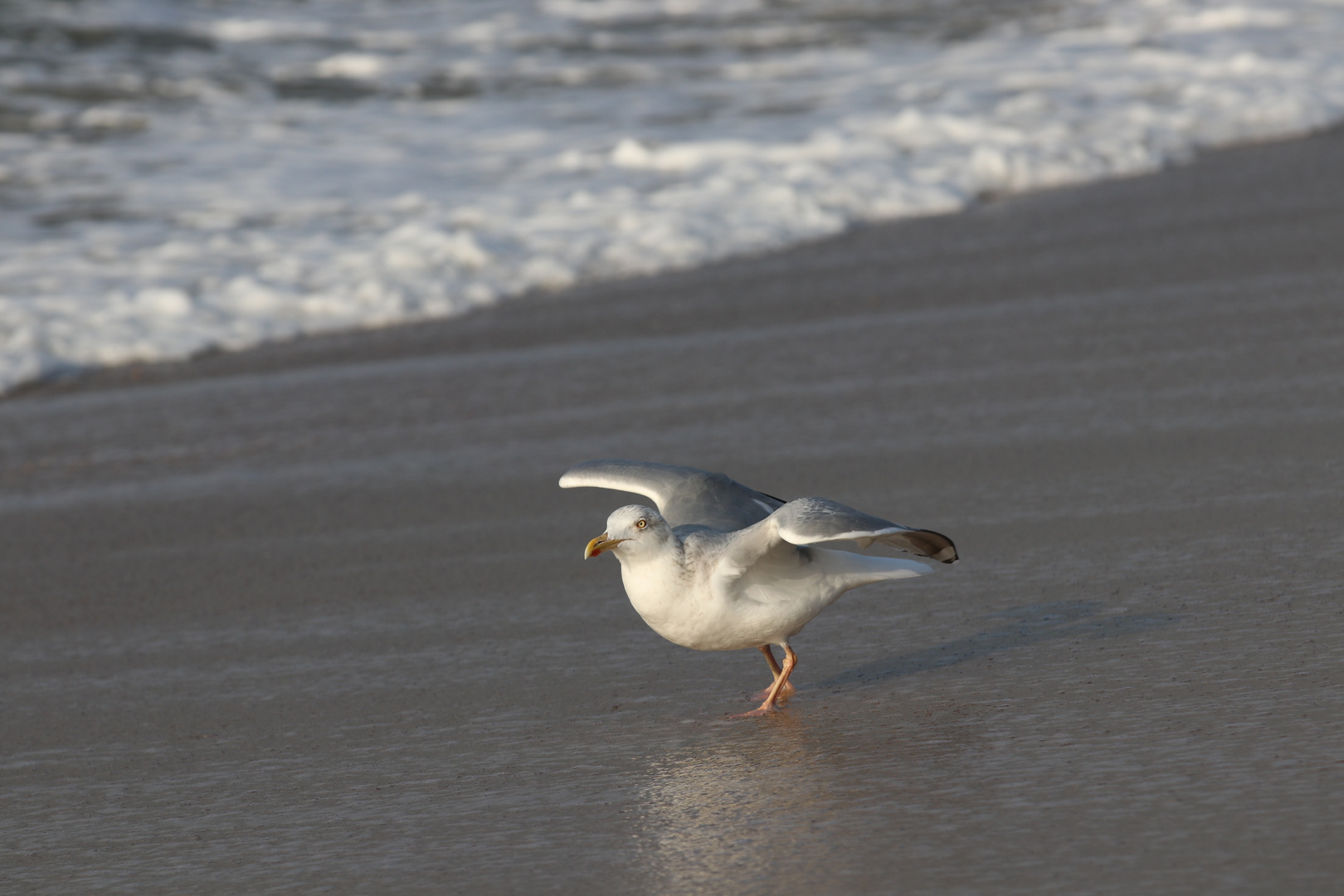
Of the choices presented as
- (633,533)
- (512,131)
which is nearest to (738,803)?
(633,533)

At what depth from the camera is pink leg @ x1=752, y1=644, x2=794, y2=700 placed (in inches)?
148

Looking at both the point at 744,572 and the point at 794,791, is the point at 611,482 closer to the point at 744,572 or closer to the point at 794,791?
the point at 744,572

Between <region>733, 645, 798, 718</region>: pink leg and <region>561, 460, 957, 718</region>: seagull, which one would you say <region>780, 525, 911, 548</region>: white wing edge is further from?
<region>733, 645, 798, 718</region>: pink leg

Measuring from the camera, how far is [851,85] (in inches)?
547

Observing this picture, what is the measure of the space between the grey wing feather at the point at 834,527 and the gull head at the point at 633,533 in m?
0.30

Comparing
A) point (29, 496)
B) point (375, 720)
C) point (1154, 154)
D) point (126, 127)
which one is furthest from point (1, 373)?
point (1154, 154)

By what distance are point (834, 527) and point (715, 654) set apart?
953 millimetres

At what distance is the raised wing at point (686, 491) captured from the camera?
3.97 m

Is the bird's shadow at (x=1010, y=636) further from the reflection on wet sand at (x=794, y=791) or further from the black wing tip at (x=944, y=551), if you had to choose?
the black wing tip at (x=944, y=551)

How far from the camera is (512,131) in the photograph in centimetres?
1316

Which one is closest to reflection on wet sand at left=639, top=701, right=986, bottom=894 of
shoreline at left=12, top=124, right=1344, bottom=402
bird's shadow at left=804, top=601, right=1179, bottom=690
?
bird's shadow at left=804, top=601, right=1179, bottom=690

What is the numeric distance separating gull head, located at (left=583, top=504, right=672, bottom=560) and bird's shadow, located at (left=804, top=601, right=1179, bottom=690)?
23.1 inches

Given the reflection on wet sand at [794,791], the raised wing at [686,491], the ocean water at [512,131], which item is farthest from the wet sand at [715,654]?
the ocean water at [512,131]

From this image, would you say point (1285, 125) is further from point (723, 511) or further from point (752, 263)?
point (723, 511)
